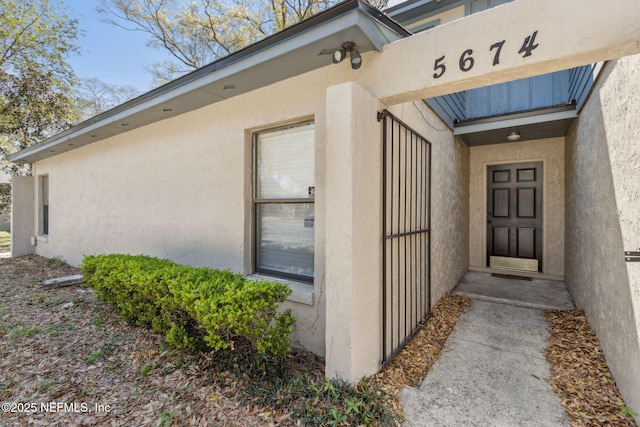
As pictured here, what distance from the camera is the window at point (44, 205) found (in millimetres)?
8398

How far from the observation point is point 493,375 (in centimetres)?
267

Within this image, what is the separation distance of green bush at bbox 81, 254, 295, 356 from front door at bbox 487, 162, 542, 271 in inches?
211

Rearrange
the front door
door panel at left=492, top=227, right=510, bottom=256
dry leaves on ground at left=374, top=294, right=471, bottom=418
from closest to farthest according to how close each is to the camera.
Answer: dry leaves on ground at left=374, top=294, right=471, bottom=418 < the front door < door panel at left=492, top=227, right=510, bottom=256

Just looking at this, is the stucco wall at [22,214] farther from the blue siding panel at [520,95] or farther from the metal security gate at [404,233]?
the blue siding panel at [520,95]

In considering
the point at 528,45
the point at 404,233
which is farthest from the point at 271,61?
the point at 404,233

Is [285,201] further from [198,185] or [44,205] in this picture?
[44,205]

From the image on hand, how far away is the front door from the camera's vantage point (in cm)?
585

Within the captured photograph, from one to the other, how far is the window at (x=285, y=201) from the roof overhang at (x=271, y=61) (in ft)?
2.07

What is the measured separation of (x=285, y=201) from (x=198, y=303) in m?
1.42

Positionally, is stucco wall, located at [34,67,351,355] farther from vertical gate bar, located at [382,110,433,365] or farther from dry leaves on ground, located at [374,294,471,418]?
dry leaves on ground, located at [374,294,471,418]

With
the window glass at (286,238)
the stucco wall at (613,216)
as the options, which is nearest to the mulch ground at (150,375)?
the stucco wall at (613,216)

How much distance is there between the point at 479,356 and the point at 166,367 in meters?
3.06

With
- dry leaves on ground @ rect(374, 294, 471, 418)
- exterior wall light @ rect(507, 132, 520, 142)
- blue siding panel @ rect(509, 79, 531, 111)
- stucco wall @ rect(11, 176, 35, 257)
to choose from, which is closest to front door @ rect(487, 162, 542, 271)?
exterior wall light @ rect(507, 132, 520, 142)

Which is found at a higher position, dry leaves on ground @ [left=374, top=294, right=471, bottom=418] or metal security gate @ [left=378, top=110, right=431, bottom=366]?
metal security gate @ [left=378, top=110, right=431, bottom=366]
